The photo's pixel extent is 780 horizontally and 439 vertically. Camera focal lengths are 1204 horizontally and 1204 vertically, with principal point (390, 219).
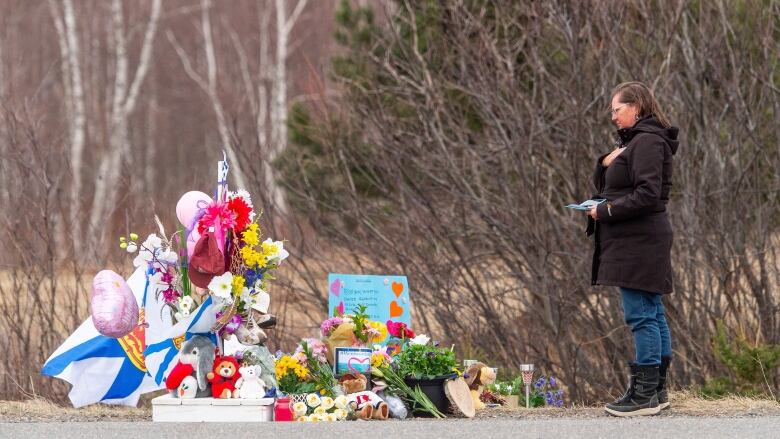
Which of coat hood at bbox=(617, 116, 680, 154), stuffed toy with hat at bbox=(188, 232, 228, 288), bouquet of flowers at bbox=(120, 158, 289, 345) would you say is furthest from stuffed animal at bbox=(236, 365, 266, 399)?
coat hood at bbox=(617, 116, 680, 154)

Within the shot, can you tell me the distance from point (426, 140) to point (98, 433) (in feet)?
16.3

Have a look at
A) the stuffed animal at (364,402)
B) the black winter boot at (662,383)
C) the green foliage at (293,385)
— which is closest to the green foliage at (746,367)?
the black winter boot at (662,383)

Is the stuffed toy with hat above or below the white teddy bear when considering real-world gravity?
above

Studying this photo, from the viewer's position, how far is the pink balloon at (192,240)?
21.4 ft

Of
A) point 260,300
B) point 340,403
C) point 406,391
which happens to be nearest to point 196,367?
point 260,300

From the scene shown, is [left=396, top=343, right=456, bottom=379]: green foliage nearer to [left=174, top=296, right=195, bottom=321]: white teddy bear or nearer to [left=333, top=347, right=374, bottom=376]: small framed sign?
[left=333, top=347, right=374, bottom=376]: small framed sign

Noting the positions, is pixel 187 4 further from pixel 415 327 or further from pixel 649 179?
pixel 649 179

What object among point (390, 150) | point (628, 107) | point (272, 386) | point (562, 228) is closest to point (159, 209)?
point (390, 150)

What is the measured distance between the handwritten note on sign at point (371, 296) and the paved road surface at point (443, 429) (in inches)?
61.6

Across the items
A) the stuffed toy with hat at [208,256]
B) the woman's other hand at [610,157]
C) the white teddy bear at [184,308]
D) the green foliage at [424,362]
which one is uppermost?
the woman's other hand at [610,157]

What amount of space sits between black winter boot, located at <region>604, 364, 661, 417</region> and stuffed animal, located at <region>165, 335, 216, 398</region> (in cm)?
218

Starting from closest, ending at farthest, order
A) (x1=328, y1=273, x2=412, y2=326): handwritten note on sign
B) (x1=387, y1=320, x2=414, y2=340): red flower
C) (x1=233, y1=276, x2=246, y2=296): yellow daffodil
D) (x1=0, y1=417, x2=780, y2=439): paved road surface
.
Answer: (x1=0, y1=417, x2=780, y2=439): paved road surface → (x1=233, y1=276, x2=246, y2=296): yellow daffodil → (x1=387, y1=320, x2=414, y2=340): red flower → (x1=328, y1=273, x2=412, y2=326): handwritten note on sign

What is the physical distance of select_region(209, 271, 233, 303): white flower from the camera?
640cm

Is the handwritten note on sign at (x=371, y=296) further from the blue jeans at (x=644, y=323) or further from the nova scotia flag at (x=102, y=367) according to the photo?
the blue jeans at (x=644, y=323)
